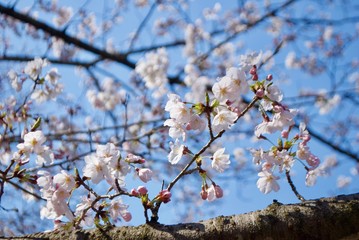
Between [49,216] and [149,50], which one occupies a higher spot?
[149,50]

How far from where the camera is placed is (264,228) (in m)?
1.40

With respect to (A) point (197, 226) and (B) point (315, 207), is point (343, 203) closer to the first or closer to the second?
(B) point (315, 207)

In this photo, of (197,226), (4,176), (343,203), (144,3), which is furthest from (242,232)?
(144,3)

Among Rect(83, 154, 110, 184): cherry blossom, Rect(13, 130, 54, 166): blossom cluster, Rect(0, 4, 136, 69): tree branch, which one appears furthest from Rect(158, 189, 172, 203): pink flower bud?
Rect(0, 4, 136, 69): tree branch

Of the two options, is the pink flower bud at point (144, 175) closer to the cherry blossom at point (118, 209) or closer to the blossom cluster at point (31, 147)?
the cherry blossom at point (118, 209)

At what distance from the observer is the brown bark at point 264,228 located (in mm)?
1390

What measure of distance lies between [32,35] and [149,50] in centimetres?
251

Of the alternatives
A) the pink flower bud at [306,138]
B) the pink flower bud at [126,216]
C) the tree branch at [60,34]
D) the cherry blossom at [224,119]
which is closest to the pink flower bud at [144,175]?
the pink flower bud at [126,216]

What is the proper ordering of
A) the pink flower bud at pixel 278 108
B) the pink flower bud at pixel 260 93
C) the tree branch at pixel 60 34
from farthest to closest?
the tree branch at pixel 60 34, the pink flower bud at pixel 278 108, the pink flower bud at pixel 260 93

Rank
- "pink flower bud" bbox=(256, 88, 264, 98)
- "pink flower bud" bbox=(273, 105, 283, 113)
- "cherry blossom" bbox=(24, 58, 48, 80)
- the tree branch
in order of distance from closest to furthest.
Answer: "pink flower bud" bbox=(256, 88, 264, 98)
"pink flower bud" bbox=(273, 105, 283, 113)
"cherry blossom" bbox=(24, 58, 48, 80)
the tree branch

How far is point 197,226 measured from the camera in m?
1.42

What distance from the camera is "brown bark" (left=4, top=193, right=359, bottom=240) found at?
1.39 meters

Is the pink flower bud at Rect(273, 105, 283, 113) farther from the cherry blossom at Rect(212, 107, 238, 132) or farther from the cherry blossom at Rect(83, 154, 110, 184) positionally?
the cherry blossom at Rect(83, 154, 110, 184)

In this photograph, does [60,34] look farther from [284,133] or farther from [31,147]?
[284,133]
